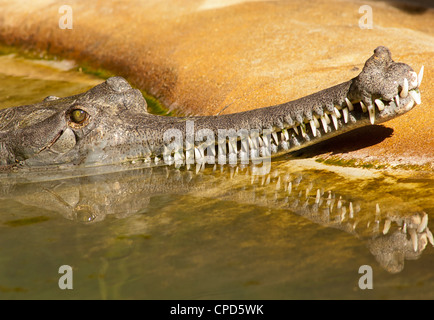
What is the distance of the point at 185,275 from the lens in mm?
3434

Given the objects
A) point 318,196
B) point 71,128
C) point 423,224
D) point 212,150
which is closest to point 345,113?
point 318,196

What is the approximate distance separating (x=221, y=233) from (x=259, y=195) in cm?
83

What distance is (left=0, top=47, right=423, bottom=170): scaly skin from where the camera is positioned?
14.6ft

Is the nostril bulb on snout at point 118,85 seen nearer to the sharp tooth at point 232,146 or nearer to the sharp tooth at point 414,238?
the sharp tooth at point 232,146

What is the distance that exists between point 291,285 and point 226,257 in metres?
0.54

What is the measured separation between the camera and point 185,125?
5.44 m

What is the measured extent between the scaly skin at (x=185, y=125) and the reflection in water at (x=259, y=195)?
0.62 ft

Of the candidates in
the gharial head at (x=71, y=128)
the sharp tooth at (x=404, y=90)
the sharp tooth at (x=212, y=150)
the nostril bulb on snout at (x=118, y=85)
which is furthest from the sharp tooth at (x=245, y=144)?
the nostril bulb on snout at (x=118, y=85)

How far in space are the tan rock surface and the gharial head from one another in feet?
4.72

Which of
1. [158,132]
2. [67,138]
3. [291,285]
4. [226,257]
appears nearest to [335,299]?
[291,285]

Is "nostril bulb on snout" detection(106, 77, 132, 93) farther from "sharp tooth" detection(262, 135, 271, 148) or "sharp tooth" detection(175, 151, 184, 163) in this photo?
"sharp tooth" detection(262, 135, 271, 148)

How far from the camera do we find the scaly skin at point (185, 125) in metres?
4.46

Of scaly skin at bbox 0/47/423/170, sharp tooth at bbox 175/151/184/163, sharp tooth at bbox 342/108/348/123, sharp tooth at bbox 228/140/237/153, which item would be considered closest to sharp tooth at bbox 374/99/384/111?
scaly skin at bbox 0/47/423/170
